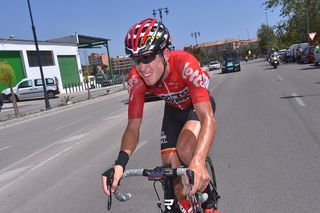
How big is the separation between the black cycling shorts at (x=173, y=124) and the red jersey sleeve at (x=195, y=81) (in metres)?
0.34

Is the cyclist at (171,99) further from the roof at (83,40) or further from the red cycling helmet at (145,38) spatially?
the roof at (83,40)

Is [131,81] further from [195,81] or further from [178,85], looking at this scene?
[195,81]

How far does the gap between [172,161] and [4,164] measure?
6540 mm

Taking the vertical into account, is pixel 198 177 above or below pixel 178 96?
below

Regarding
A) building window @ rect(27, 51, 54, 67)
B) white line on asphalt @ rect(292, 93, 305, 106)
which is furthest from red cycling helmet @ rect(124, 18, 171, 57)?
building window @ rect(27, 51, 54, 67)

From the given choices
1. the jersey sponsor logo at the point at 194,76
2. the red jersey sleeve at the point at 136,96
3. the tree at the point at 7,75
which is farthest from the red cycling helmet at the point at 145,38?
the tree at the point at 7,75

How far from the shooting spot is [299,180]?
16.6 feet

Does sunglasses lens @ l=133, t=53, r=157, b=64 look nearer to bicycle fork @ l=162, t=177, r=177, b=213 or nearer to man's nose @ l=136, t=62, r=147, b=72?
man's nose @ l=136, t=62, r=147, b=72

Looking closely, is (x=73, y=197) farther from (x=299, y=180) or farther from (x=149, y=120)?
(x=149, y=120)

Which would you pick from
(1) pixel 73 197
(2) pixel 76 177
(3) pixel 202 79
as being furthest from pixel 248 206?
(2) pixel 76 177

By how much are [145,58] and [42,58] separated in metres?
47.1

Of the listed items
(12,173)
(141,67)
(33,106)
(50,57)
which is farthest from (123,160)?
(50,57)

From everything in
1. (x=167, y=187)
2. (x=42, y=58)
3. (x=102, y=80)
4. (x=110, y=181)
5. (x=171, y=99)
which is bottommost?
(x=102, y=80)

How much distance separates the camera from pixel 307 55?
37.7 meters
